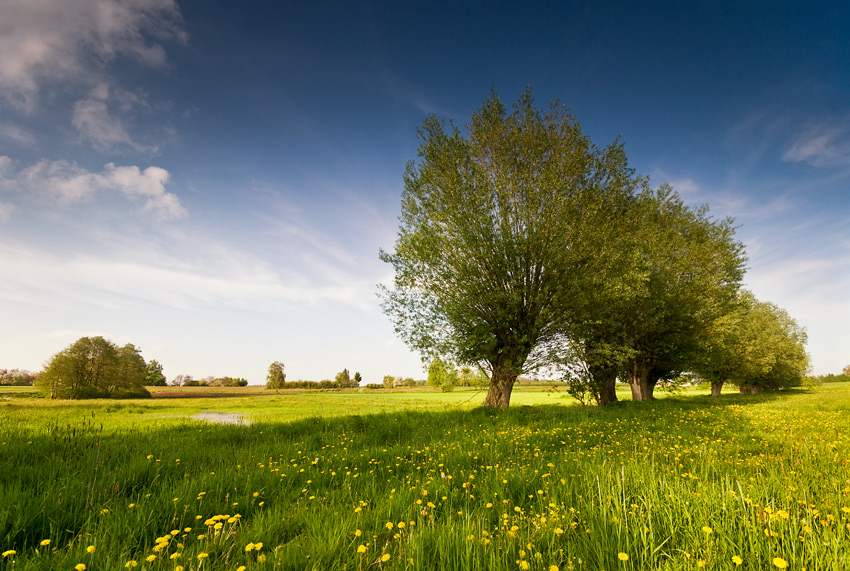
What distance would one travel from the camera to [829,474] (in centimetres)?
454

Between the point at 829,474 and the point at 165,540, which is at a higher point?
the point at 165,540

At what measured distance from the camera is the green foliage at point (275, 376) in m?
114

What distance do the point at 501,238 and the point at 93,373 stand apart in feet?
262

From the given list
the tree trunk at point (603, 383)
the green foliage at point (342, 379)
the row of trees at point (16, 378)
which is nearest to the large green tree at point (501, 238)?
the tree trunk at point (603, 383)

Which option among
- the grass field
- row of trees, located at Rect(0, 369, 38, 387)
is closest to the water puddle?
the grass field

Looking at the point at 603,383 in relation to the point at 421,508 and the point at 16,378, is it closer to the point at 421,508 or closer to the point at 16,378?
the point at 421,508

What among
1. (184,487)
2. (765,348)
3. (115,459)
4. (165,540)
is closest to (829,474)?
(165,540)

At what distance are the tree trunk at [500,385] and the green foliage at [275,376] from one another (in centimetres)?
11362

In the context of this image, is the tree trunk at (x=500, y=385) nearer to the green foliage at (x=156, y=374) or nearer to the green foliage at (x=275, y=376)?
the green foliage at (x=275, y=376)

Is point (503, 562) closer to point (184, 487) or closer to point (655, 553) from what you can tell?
point (655, 553)

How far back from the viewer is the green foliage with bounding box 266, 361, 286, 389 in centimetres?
11428

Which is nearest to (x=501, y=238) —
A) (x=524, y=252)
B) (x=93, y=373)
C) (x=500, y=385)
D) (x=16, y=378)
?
(x=524, y=252)

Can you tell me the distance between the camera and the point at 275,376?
114250mm

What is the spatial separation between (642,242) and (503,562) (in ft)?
65.1
